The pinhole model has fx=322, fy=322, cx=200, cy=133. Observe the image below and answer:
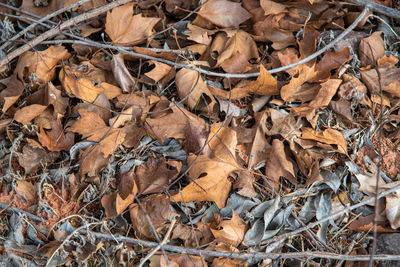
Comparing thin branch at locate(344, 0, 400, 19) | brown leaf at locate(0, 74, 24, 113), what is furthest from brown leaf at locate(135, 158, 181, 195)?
thin branch at locate(344, 0, 400, 19)

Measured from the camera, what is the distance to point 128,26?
206 centimetres

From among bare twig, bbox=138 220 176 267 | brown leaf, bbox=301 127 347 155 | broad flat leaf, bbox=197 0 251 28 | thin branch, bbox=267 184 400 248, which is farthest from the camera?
broad flat leaf, bbox=197 0 251 28

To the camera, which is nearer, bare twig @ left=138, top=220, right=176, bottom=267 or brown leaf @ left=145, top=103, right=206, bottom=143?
bare twig @ left=138, top=220, right=176, bottom=267

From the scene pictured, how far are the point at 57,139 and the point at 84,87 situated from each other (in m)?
0.34

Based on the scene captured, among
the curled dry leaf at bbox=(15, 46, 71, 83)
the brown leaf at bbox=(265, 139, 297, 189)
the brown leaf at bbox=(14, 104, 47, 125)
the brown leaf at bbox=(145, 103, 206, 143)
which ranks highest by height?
the curled dry leaf at bbox=(15, 46, 71, 83)

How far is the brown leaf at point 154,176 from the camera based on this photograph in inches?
70.7

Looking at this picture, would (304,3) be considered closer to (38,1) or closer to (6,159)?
(38,1)

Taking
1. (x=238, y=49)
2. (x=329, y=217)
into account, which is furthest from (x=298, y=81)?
(x=329, y=217)

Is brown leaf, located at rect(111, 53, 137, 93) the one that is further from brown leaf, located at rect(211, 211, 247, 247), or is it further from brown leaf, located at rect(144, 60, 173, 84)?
brown leaf, located at rect(211, 211, 247, 247)

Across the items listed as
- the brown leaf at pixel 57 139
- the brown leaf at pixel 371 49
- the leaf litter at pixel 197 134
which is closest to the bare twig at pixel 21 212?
the leaf litter at pixel 197 134

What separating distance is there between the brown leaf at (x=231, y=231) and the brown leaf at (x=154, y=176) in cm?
37

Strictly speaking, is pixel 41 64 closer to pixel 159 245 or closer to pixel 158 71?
pixel 158 71

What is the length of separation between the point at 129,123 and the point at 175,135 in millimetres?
295

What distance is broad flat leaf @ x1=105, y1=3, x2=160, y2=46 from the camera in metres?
2.04
